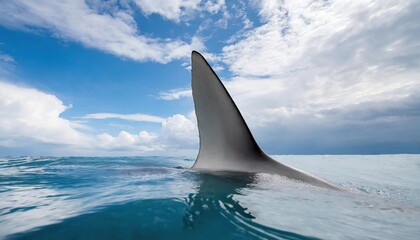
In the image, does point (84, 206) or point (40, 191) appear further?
point (40, 191)

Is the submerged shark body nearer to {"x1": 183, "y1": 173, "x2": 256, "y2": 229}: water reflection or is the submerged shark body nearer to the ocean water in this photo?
{"x1": 183, "y1": 173, "x2": 256, "y2": 229}: water reflection

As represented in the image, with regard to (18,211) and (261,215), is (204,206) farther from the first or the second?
→ (18,211)

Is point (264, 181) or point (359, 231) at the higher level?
point (264, 181)

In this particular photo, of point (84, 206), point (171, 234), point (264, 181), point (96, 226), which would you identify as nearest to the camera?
point (171, 234)

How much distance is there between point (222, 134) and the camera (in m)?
6.30

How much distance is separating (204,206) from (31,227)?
1736 millimetres

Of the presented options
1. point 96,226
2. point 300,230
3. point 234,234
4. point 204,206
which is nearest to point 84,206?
point 96,226

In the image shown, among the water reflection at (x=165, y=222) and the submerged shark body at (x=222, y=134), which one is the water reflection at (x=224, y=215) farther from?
the submerged shark body at (x=222, y=134)

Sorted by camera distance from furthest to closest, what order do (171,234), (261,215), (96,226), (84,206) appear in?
(84,206) < (261,215) < (96,226) < (171,234)

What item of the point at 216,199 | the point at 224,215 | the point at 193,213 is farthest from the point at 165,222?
the point at 216,199

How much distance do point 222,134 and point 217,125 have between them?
0.26 m

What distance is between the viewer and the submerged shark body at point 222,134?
591 cm

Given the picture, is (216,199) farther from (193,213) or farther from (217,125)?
(217,125)

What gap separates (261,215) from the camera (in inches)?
113
